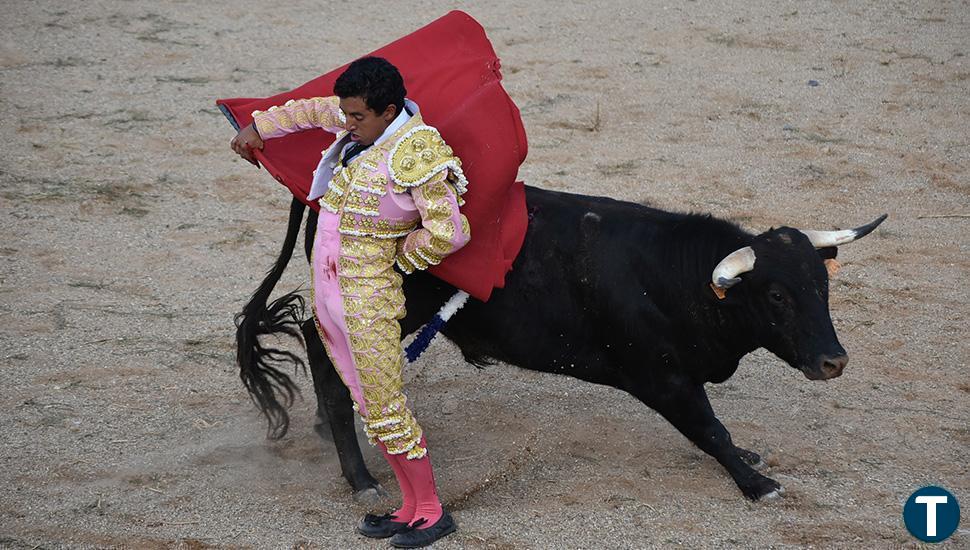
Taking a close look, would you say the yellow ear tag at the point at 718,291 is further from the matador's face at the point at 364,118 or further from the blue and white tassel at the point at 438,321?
the matador's face at the point at 364,118

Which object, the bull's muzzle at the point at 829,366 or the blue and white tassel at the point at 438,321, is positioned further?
the blue and white tassel at the point at 438,321

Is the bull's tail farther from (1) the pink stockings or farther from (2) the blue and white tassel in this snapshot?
(1) the pink stockings

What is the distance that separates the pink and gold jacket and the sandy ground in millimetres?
1056

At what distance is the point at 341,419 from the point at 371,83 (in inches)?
55.1

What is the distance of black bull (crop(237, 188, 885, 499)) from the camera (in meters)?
4.16

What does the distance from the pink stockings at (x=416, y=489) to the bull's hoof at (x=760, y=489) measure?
114cm

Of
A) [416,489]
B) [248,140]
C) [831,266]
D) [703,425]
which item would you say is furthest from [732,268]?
[248,140]

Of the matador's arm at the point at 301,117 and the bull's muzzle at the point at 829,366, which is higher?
the matador's arm at the point at 301,117

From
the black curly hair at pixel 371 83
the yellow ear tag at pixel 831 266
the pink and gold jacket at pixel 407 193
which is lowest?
the yellow ear tag at pixel 831 266

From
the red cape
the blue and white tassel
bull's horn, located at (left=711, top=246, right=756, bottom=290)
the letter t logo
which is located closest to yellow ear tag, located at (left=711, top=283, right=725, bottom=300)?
bull's horn, located at (left=711, top=246, right=756, bottom=290)

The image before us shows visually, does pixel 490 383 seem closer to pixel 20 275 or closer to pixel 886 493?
pixel 886 493

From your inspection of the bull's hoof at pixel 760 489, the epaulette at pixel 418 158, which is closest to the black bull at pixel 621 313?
the bull's hoof at pixel 760 489

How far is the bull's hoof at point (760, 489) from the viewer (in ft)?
13.7

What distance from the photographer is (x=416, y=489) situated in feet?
12.9
